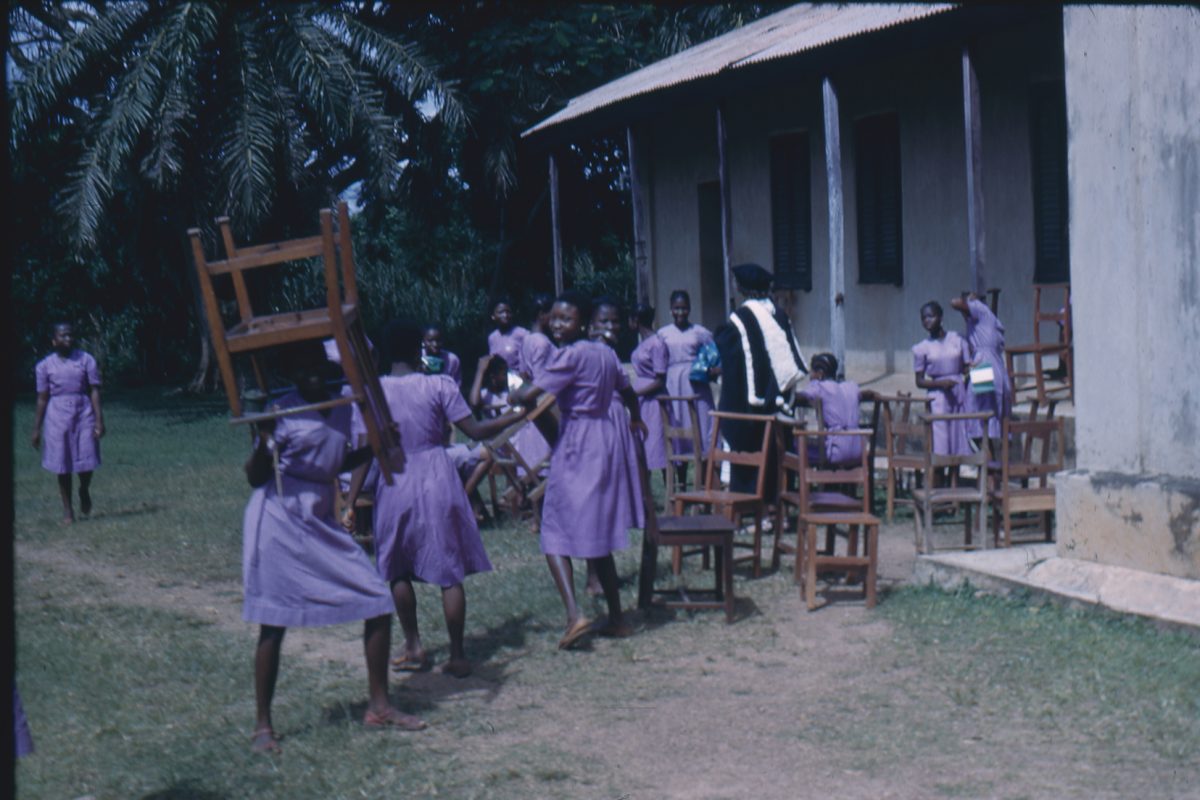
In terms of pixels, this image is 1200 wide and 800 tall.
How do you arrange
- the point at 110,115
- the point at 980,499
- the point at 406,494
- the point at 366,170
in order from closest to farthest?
the point at 406,494
the point at 980,499
the point at 110,115
the point at 366,170

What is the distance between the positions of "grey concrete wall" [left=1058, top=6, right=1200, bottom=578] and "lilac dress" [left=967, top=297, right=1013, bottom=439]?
10.1 ft

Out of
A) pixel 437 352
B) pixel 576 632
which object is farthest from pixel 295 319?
pixel 437 352

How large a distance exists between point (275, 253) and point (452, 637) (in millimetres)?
2732

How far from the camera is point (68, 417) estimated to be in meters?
12.8

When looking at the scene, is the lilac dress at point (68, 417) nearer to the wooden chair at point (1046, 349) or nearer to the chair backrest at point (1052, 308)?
the wooden chair at point (1046, 349)

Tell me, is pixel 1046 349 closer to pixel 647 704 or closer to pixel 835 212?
pixel 835 212

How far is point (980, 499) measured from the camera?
29.7 ft

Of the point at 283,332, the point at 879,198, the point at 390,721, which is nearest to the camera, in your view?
the point at 283,332

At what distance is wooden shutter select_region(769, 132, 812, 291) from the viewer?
56.1ft

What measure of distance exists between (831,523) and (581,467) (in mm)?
1691

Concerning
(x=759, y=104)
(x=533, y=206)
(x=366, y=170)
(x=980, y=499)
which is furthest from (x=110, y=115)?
(x=980, y=499)

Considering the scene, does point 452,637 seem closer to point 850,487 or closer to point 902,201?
point 850,487

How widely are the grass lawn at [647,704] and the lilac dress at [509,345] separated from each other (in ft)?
11.7

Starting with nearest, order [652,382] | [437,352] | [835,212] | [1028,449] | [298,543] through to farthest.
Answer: [298,543]
[1028,449]
[437,352]
[652,382]
[835,212]
